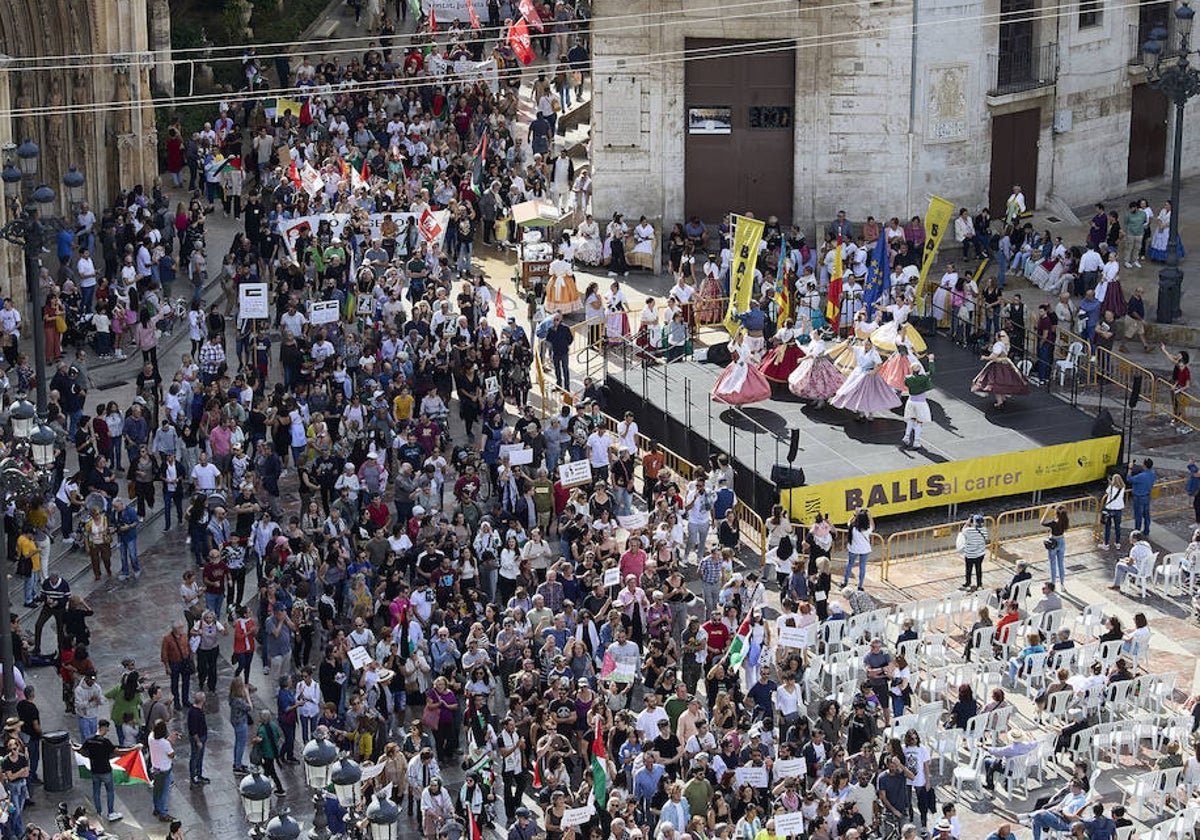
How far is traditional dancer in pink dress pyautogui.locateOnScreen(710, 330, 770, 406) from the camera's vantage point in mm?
43094

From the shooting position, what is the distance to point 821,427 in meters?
43.2

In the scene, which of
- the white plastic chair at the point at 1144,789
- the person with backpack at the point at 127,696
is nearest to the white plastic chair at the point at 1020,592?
the white plastic chair at the point at 1144,789

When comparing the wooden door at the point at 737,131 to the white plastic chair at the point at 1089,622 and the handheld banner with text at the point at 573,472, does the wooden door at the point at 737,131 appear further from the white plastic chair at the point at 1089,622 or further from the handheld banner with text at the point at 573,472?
the white plastic chair at the point at 1089,622

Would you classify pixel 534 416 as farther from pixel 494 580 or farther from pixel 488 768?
pixel 488 768

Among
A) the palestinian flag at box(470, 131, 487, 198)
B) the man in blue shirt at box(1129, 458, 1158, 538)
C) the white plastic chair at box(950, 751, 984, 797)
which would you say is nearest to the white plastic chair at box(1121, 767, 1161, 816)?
the white plastic chair at box(950, 751, 984, 797)

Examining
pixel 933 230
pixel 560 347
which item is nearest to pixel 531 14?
pixel 933 230

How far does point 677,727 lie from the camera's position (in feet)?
108

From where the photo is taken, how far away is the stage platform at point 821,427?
41781 millimetres

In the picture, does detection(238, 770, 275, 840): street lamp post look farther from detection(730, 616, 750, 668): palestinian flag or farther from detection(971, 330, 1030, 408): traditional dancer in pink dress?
detection(971, 330, 1030, 408): traditional dancer in pink dress

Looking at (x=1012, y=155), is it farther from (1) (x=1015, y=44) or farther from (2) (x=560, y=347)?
(2) (x=560, y=347)

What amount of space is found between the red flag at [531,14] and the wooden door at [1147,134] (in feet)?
43.6

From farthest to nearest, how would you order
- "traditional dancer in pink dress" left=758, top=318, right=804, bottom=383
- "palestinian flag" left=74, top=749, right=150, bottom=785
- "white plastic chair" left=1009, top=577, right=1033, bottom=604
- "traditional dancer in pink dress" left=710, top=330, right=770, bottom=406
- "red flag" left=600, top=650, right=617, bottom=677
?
"traditional dancer in pink dress" left=758, top=318, right=804, bottom=383 → "traditional dancer in pink dress" left=710, top=330, right=770, bottom=406 → "white plastic chair" left=1009, top=577, right=1033, bottom=604 → "red flag" left=600, top=650, right=617, bottom=677 → "palestinian flag" left=74, top=749, right=150, bottom=785

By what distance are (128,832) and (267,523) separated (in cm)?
625

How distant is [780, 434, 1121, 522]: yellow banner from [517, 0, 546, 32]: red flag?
761 inches
